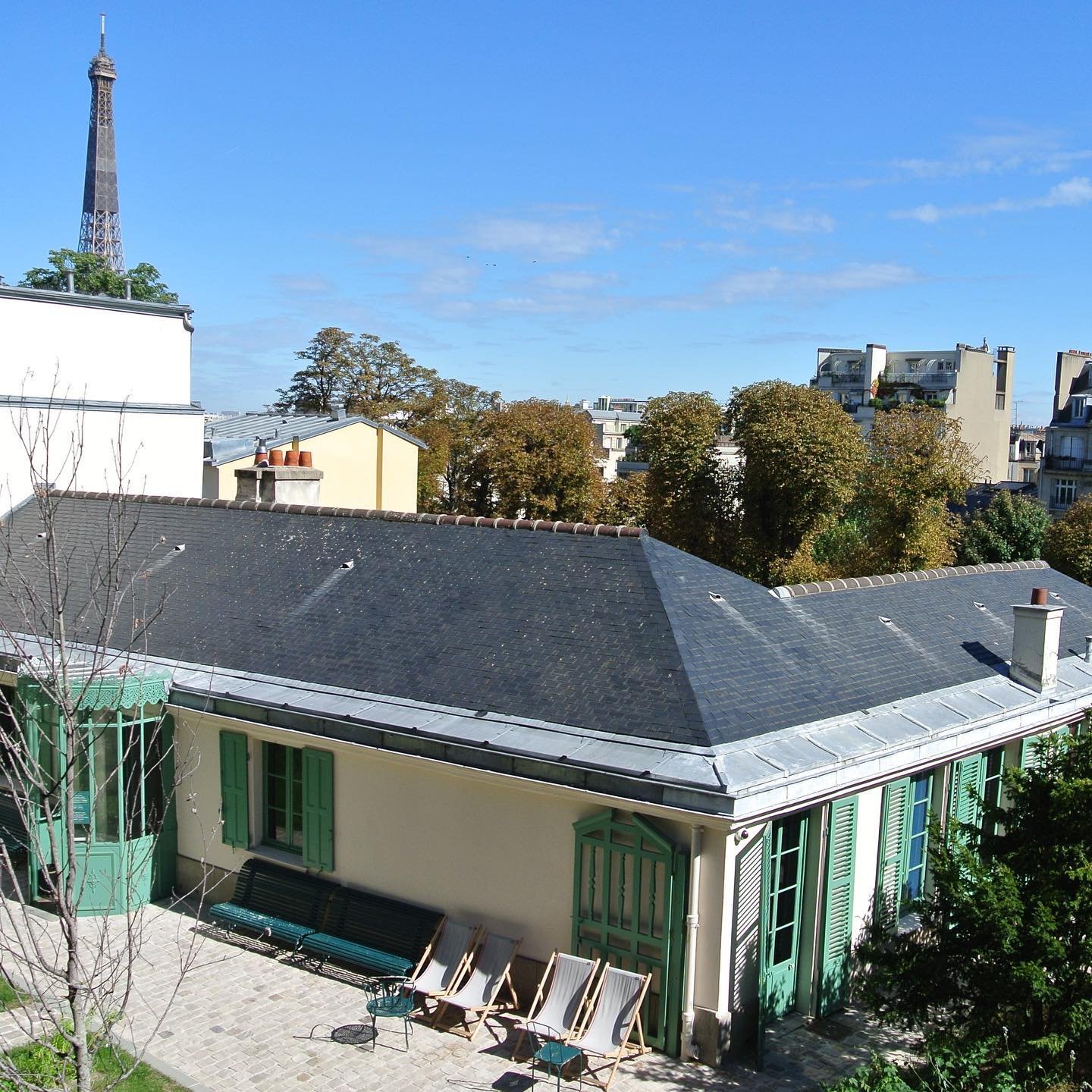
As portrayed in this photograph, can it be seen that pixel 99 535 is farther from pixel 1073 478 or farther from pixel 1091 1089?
pixel 1073 478

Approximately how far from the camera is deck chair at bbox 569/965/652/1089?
29.0 feet

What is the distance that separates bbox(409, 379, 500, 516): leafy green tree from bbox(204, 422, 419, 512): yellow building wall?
5.39 meters

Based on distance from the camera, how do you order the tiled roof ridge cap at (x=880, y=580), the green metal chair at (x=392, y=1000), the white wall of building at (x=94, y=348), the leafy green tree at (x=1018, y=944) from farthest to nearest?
the white wall of building at (x=94, y=348), the tiled roof ridge cap at (x=880, y=580), the green metal chair at (x=392, y=1000), the leafy green tree at (x=1018, y=944)

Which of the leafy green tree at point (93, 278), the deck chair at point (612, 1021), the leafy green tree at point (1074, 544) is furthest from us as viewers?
the leafy green tree at point (93, 278)

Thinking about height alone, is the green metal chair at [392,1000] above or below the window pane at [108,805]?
below

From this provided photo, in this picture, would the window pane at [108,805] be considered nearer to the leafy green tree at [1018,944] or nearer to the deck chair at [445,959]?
the deck chair at [445,959]

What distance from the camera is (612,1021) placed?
909cm

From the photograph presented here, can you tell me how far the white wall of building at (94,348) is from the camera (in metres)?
19.8

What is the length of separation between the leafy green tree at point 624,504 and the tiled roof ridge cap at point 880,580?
20882 millimetres

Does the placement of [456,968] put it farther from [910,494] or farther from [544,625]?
[910,494]

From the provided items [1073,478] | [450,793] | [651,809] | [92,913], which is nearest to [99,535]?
[92,913]

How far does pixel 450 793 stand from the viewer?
10.6 m

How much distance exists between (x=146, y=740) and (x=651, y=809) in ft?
20.2

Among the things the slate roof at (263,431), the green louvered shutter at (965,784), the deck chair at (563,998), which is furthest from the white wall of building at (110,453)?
the green louvered shutter at (965,784)
